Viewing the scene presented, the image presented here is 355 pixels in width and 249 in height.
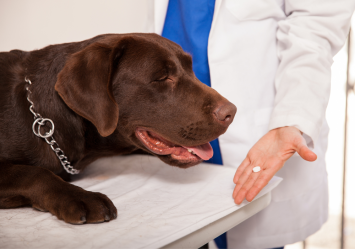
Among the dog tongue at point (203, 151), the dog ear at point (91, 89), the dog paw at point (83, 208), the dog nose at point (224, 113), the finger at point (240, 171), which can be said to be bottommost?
the finger at point (240, 171)

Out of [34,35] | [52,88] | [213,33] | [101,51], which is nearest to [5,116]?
[52,88]

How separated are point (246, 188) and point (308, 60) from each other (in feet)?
1.93

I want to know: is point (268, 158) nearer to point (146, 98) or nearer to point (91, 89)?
point (146, 98)

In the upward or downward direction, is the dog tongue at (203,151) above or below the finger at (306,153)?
below

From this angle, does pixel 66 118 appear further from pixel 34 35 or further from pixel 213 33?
pixel 34 35

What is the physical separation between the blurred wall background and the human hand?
1154mm

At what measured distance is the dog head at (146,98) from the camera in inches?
38.7

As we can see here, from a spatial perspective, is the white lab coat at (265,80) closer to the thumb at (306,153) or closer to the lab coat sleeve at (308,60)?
the lab coat sleeve at (308,60)

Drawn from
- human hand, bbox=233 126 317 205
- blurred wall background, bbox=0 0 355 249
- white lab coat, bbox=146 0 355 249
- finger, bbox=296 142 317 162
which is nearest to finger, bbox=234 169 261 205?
human hand, bbox=233 126 317 205

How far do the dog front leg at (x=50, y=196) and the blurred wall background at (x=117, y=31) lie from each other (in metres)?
1.17

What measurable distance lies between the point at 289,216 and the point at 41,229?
104 cm

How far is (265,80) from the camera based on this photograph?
1.39 metres

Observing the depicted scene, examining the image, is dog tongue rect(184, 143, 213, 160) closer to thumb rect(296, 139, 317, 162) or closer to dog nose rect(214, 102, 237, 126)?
dog nose rect(214, 102, 237, 126)

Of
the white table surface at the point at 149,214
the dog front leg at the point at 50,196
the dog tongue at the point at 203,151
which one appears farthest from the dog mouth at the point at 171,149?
the dog front leg at the point at 50,196
